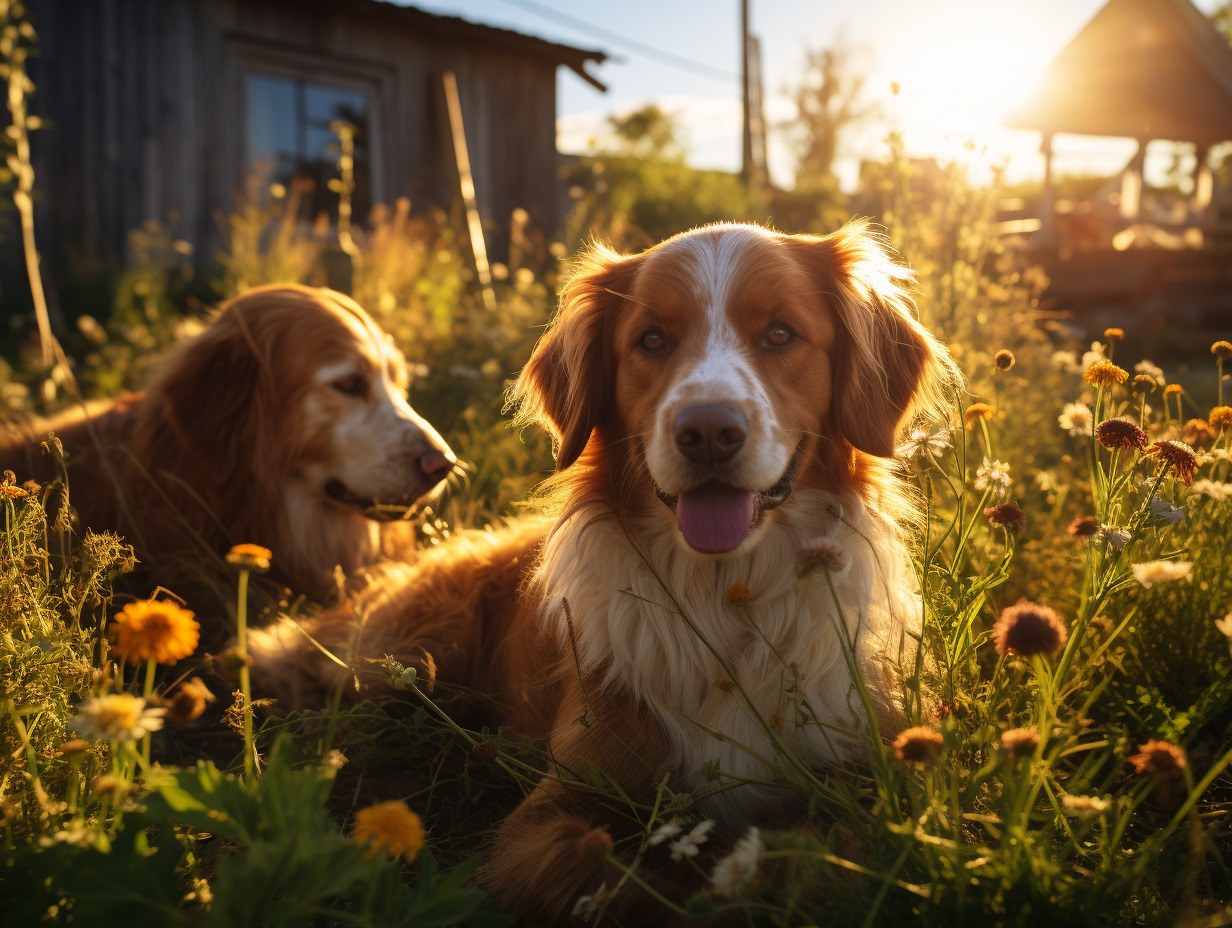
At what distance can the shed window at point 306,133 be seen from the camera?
433 inches

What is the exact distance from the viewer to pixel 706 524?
82.0 inches

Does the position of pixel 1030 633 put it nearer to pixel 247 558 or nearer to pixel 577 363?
pixel 247 558

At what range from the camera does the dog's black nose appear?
193 centimetres

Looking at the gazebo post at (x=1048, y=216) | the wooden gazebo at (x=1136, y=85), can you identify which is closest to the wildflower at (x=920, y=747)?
the gazebo post at (x=1048, y=216)

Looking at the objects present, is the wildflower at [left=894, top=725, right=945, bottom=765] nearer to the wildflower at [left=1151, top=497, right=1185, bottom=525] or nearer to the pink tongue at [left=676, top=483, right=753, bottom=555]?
the pink tongue at [left=676, top=483, right=753, bottom=555]

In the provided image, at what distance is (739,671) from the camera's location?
2.18 metres

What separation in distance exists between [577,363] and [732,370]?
0.56 m

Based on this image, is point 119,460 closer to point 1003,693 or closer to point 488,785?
point 488,785

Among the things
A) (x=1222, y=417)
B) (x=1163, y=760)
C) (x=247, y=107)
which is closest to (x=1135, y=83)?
(x=247, y=107)

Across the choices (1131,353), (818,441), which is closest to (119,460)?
(818,441)

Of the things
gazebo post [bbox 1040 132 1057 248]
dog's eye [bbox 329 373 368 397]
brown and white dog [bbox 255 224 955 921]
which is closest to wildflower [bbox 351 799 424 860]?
brown and white dog [bbox 255 224 955 921]

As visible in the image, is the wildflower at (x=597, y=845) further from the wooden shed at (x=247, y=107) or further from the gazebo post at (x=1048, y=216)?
the gazebo post at (x=1048, y=216)

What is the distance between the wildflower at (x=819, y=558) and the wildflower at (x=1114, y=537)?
1.87 feet

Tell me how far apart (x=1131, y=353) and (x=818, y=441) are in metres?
9.81
